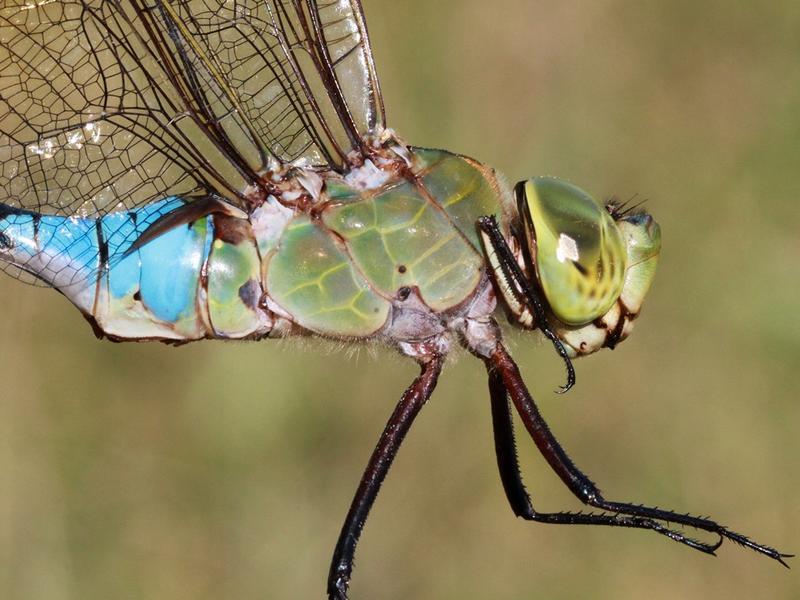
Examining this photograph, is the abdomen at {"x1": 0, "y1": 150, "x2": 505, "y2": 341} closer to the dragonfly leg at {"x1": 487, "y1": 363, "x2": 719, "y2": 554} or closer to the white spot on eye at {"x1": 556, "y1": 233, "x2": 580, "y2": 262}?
the white spot on eye at {"x1": 556, "y1": 233, "x2": 580, "y2": 262}

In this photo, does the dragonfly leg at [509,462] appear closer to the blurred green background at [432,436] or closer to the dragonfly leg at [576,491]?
the dragonfly leg at [576,491]

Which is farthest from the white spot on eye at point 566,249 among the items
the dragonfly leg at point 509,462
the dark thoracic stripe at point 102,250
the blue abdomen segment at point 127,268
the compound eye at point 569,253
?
the dark thoracic stripe at point 102,250

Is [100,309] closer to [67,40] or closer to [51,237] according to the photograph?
[51,237]

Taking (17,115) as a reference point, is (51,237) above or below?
below

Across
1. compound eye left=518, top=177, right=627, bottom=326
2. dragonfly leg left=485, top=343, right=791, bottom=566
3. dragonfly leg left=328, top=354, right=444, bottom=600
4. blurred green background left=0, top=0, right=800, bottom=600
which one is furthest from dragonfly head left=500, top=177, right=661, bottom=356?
blurred green background left=0, top=0, right=800, bottom=600

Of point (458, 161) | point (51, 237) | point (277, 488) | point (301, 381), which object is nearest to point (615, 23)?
point (301, 381)

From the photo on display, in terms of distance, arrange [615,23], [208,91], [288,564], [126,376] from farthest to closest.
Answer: [615,23] → [126,376] → [288,564] → [208,91]
